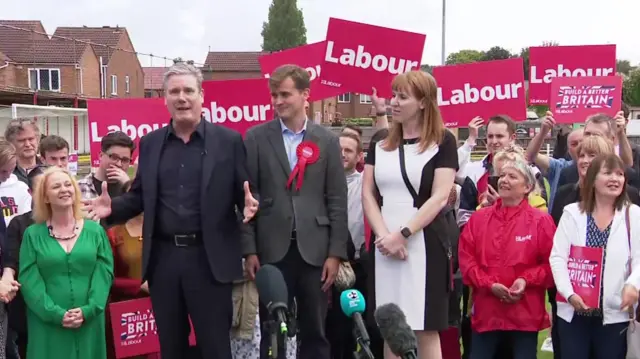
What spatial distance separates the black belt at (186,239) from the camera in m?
4.36

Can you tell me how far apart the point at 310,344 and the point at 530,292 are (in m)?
1.51

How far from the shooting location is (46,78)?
50.1 m

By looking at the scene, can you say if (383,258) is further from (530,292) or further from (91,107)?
(91,107)

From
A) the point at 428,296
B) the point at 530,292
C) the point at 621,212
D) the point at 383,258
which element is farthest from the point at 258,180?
the point at 621,212

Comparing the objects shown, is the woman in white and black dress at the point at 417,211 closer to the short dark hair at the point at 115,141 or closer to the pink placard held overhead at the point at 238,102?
the short dark hair at the point at 115,141

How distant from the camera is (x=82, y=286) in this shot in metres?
4.93

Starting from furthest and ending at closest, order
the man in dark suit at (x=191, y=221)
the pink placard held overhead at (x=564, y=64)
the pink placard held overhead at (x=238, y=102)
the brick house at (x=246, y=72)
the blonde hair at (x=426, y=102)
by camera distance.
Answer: the brick house at (x=246, y=72) → the pink placard held overhead at (x=564, y=64) → the pink placard held overhead at (x=238, y=102) → the blonde hair at (x=426, y=102) → the man in dark suit at (x=191, y=221)

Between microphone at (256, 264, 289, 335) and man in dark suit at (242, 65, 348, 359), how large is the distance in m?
1.66

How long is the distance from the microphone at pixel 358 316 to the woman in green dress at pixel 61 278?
2.52 metres

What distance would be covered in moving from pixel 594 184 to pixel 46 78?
163 feet

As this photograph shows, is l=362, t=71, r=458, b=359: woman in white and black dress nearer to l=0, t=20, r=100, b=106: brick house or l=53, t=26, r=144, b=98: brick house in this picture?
l=0, t=20, r=100, b=106: brick house

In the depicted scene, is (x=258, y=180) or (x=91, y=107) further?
(x=91, y=107)

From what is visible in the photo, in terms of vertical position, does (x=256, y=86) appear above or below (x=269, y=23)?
below

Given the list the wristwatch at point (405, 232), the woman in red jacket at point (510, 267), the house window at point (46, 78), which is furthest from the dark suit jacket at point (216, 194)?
the house window at point (46, 78)
